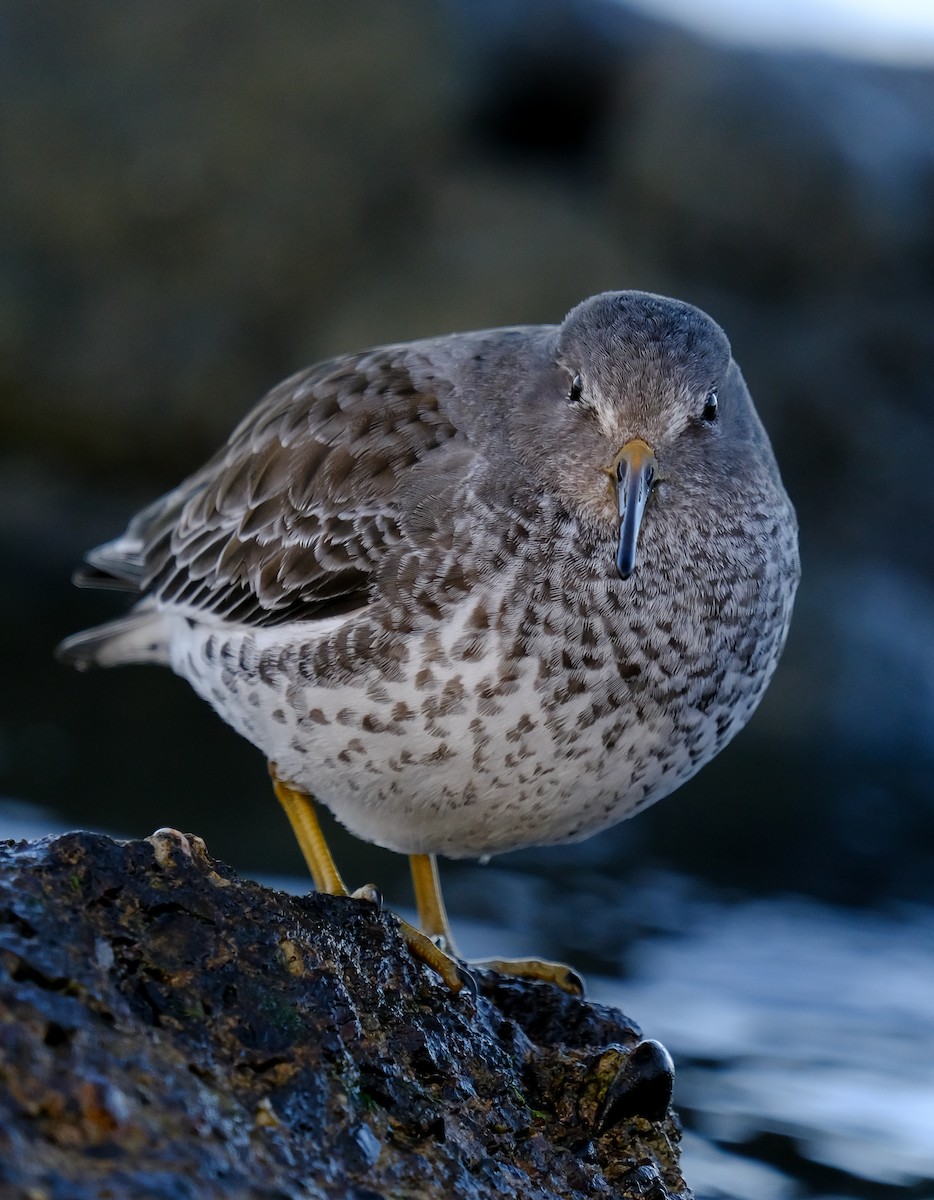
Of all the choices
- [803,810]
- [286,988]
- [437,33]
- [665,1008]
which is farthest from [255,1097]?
[437,33]

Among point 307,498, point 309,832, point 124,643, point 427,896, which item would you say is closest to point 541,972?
point 427,896

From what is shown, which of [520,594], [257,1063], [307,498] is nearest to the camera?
[257,1063]

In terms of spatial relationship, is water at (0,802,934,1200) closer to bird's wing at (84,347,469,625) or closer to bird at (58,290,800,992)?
bird at (58,290,800,992)

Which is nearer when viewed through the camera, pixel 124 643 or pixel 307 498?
pixel 307 498

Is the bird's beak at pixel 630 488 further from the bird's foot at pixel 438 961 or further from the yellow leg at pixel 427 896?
the yellow leg at pixel 427 896

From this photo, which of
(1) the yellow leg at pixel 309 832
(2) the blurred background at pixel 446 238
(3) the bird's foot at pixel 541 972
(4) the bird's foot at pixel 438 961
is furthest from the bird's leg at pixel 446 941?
(2) the blurred background at pixel 446 238

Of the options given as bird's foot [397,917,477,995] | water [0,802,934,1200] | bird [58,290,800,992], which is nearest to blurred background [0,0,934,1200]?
water [0,802,934,1200]

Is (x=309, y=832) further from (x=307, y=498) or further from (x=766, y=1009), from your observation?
(x=766, y=1009)

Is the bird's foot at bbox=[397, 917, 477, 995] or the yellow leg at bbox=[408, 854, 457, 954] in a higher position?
the yellow leg at bbox=[408, 854, 457, 954]
